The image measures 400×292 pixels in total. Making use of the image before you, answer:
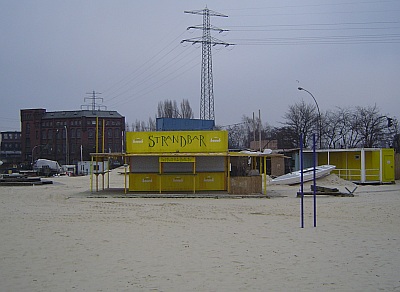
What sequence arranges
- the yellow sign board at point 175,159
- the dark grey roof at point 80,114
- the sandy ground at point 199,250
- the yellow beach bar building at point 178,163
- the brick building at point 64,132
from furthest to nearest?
the dark grey roof at point 80,114 → the brick building at point 64,132 → the yellow beach bar building at point 178,163 → the yellow sign board at point 175,159 → the sandy ground at point 199,250

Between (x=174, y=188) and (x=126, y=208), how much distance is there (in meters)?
8.59

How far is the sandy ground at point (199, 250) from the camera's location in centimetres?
785

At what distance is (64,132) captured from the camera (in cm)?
10406

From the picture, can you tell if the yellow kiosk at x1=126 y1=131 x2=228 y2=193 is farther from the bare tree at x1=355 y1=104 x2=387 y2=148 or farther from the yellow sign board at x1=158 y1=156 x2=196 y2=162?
the bare tree at x1=355 y1=104 x2=387 y2=148

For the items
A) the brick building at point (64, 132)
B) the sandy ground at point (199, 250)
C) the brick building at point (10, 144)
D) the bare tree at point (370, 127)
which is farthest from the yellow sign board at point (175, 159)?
the brick building at point (10, 144)

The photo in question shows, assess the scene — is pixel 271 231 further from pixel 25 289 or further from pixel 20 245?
pixel 25 289

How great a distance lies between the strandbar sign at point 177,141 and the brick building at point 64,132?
73022 millimetres

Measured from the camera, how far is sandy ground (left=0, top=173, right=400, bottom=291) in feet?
25.8

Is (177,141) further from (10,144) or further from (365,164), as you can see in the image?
(10,144)

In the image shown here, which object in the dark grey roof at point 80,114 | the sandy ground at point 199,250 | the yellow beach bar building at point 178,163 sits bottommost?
the sandy ground at point 199,250

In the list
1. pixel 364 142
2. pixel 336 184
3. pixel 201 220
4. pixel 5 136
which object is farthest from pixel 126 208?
pixel 5 136

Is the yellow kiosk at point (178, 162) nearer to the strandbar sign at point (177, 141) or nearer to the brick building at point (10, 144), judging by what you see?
the strandbar sign at point (177, 141)

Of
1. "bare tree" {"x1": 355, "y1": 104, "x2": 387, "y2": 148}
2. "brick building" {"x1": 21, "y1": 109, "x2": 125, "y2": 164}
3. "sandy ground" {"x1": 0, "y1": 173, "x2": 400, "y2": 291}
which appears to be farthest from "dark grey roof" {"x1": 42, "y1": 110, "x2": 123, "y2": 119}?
"sandy ground" {"x1": 0, "y1": 173, "x2": 400, "y2": 291}

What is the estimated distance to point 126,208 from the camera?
2034 cm
